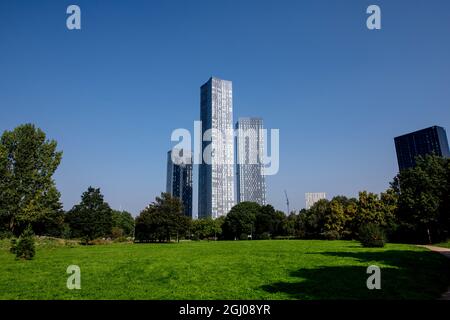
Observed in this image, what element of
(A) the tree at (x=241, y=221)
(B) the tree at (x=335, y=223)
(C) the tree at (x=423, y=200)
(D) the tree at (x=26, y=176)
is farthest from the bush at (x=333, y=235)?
(D) the tree at (x=26, y=176)

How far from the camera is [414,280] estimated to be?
47.0 ft

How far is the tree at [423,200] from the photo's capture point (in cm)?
4611

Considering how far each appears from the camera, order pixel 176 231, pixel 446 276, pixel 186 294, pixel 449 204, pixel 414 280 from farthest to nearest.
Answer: pixel 176 231
pixel 449 204
pixel 446 276
pixel 414 280
pixel 186 294

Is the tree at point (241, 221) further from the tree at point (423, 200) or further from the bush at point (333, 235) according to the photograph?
the tree at point (423, 200)

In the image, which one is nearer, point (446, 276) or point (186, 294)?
point (186, 294)

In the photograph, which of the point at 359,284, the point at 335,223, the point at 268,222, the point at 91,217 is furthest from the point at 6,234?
the point at 268,222

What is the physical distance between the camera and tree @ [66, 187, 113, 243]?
71.3 metres

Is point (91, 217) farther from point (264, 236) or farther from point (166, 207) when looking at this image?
point (264, 236)

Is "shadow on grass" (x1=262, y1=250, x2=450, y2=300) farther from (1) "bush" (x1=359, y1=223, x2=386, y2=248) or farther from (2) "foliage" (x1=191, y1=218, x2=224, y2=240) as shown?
(2) "foliage" (x1=191, y1=218, x2=224, y2=240)

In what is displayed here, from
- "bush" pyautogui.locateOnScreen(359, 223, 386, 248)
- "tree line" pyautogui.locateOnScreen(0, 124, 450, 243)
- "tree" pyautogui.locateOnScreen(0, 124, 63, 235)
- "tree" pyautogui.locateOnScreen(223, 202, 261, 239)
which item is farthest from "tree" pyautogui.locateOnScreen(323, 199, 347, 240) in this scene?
"tree" pyautogui.locateOnScreen(0, 124, 63, 235)
